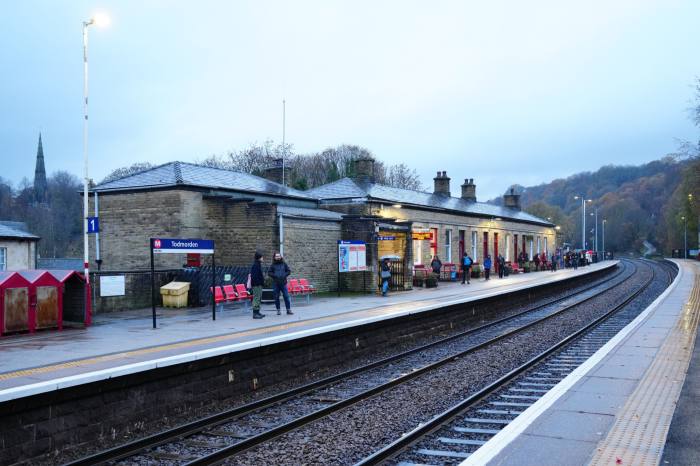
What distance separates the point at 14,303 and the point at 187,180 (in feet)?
37.0

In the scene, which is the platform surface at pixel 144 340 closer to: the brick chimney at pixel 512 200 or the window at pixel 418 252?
the window at pixel 418 252

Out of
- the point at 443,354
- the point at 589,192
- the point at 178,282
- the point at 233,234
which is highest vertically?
the point at 589,192

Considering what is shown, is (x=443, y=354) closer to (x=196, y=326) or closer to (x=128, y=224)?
(x=196, y=326)

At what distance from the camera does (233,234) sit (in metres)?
23.0

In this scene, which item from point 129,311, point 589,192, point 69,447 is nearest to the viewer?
point 69,447

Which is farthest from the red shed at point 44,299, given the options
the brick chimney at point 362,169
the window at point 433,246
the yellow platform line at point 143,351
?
the window at point 433,246

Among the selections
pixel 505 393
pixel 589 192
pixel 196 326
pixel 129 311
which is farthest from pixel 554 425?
pixel 589 192

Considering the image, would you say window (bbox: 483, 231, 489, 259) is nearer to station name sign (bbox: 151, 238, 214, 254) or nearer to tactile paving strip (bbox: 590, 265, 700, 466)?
station name sign (bbox: 151, 238, 214, 254)

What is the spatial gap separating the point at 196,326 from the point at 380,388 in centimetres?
562

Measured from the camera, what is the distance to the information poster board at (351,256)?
21922mm

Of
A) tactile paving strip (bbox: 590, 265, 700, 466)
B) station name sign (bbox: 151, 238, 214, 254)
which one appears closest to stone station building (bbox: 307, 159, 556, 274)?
station name sign (bbox: 151, 238, 214, 254)

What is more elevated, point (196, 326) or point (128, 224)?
point (128, 224)

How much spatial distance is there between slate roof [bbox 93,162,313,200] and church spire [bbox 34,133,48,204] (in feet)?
230

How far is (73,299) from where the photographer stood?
46.7ft
